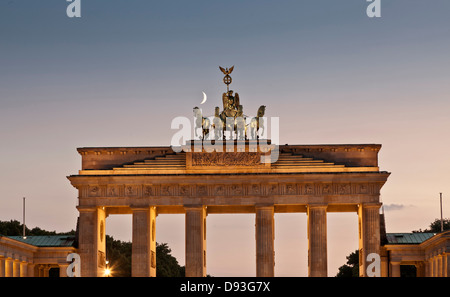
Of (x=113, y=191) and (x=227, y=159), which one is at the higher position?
(x=227, y=159)

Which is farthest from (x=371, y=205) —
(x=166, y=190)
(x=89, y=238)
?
(x=89, y=238)

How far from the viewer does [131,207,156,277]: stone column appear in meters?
105

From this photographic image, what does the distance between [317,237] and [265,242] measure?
5.30 meters

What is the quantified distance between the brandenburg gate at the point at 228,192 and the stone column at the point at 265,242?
0.10 metres

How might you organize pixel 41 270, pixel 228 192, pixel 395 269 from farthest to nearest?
pixel 41 270
pixel 395 269
pixel 228 192

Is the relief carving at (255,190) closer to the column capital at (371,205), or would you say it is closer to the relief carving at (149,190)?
the relief carving at (149,190)

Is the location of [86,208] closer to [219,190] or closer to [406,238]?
[219,190]

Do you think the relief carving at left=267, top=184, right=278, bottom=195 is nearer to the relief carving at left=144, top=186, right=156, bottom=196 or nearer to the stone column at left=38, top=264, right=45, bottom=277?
the relief carving at left=144, top=186, right=156, bottom=196

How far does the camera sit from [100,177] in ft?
348

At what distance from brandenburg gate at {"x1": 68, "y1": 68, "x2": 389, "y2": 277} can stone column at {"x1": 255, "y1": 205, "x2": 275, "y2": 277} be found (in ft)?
0.33

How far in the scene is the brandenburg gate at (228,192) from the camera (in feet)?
345

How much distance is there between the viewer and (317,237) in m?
105
